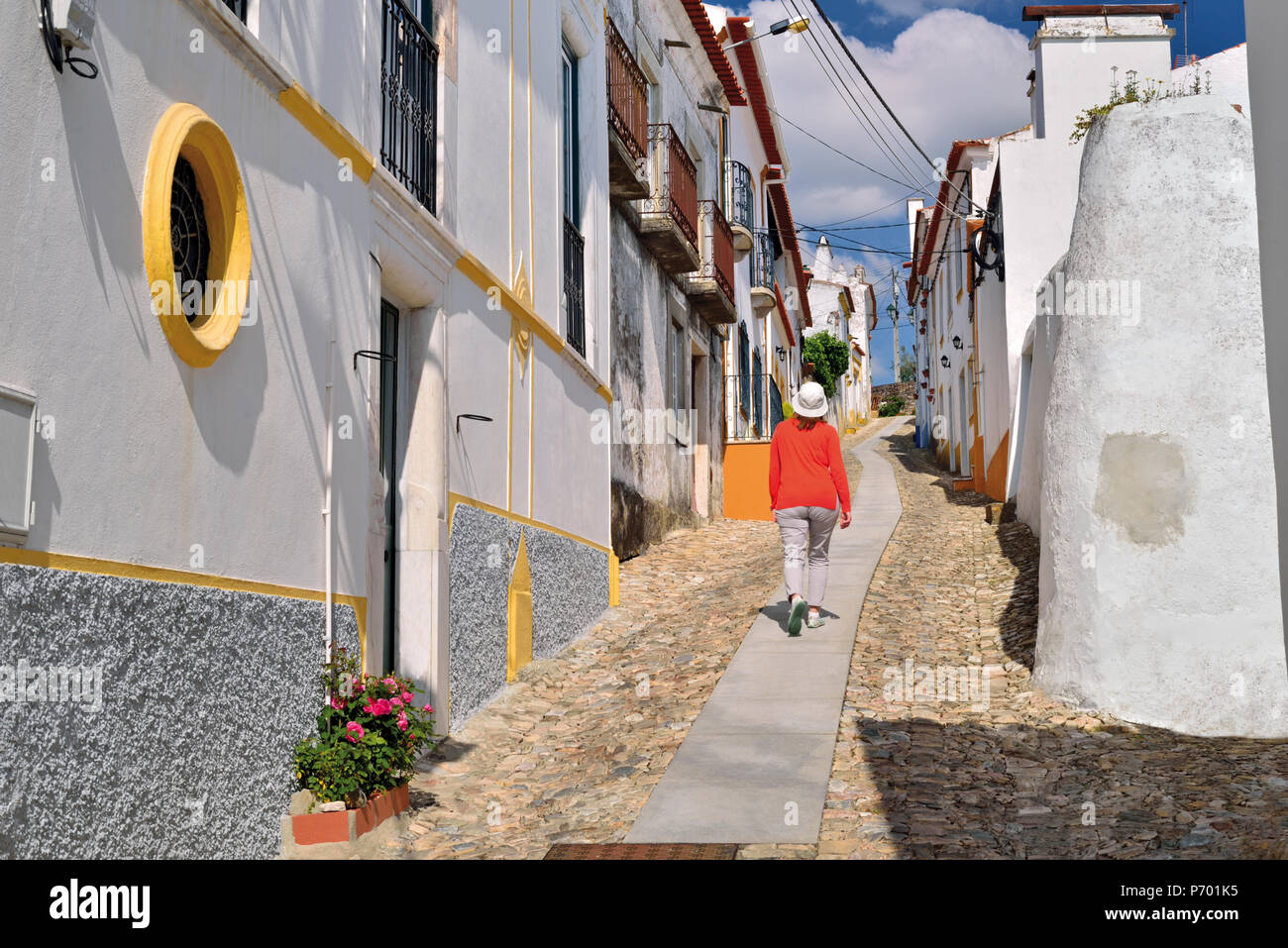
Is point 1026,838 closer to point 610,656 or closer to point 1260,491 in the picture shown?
point 1260,491

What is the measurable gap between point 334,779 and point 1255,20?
444cm

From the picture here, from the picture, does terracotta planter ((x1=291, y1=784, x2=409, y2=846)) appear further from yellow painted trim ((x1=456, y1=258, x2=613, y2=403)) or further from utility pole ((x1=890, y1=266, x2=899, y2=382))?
utility pole ((x1=890, y1=266, x2=899, y2=382))

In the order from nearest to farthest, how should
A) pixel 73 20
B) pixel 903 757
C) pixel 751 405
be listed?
pixel 73 20 < pixel 903 757 < pixel 751 405

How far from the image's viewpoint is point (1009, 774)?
6379mm

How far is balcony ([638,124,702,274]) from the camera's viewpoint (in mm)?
15039

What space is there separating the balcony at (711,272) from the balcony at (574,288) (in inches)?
241

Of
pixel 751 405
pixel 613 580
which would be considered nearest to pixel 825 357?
pixel 751 405

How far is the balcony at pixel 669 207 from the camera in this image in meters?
15.0

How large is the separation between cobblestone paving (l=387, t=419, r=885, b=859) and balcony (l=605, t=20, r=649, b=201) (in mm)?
4501

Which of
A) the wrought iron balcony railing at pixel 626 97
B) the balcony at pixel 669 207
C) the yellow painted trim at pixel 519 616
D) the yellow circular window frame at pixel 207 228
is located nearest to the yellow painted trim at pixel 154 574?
the yellow circular window frame at pixel 207 228

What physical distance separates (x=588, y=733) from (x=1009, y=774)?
2.55 meters

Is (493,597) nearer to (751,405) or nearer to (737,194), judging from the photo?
(737,194)

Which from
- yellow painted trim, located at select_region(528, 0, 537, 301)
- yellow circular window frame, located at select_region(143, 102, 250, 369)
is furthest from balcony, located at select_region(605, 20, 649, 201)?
yellow circular window frame, located at select_region(143, 102, 250, 369)

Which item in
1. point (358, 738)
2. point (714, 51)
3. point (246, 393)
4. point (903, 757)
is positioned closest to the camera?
point (246, 393)
